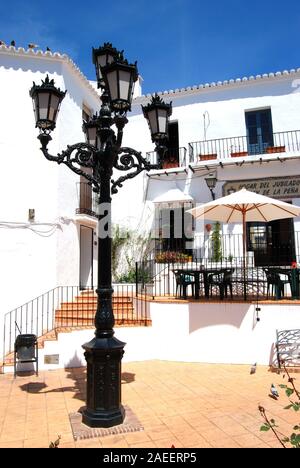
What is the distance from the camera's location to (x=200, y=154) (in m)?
14.4

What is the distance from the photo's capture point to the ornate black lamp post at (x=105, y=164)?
4531 millimetres

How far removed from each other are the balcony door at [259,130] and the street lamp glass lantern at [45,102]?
36.1 ft

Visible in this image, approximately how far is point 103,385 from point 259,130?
12597 mm

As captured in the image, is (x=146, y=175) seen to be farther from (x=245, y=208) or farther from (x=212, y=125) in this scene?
(x=245, y=208)

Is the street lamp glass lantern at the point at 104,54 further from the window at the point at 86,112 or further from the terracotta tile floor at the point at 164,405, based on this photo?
the window at the point at 86,112

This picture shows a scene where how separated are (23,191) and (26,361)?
4.86 meters

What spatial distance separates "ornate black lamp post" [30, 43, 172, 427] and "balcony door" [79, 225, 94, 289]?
27.2 ft

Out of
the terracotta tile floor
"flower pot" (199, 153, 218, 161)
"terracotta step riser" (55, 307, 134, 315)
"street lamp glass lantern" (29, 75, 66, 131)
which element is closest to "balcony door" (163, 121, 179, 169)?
"flower pot" (199, 153, 218, 161)

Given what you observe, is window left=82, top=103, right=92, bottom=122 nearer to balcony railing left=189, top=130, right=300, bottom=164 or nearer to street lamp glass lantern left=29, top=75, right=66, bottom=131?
balcony railing left=189, top=130, right=300, bottom=164

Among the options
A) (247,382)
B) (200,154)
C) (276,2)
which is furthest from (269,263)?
(276,2)

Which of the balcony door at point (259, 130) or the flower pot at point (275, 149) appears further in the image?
the balcony door at point (259, 130)

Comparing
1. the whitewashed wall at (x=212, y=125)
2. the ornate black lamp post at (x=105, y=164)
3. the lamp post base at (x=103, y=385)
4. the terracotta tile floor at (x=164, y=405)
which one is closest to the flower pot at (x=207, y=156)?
the whitewashed wall at (x=212, y=125)

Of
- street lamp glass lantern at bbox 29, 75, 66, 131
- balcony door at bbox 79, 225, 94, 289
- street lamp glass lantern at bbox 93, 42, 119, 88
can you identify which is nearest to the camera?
street lamp glass lantern at bbox 29, 75, 66, 131

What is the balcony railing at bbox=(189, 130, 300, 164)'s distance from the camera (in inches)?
539
